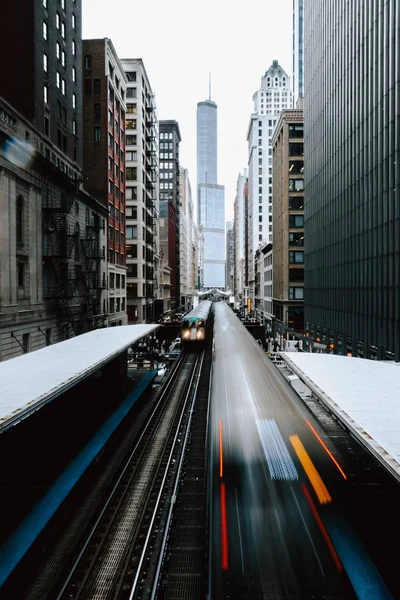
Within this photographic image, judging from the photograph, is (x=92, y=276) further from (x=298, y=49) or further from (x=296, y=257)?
(x=298, y=49)

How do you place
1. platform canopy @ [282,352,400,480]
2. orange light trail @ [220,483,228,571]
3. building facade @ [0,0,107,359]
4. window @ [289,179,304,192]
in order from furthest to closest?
window @ [289,179,304,192]
building facade @ [0,0,107,359]
platform canopy @ [282,352,400,480]
orange light trail @ [220,483,228,571]

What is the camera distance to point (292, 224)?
75812 mm

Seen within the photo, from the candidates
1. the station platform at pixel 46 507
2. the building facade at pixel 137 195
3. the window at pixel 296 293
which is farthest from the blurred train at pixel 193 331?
the station platform at pixel 46 507

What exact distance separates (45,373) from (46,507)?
485cm

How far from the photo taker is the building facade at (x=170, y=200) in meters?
122

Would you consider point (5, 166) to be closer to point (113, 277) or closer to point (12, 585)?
point (12, 585)

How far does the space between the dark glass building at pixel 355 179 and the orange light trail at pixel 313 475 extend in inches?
943

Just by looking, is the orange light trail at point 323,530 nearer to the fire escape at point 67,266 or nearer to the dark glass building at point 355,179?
the dark glass building at point 355,179

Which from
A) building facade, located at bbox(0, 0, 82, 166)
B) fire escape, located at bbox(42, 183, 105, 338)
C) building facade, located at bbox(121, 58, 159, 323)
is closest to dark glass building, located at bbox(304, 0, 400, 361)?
fire escape, located at bbox(42, 183, 105, 338)

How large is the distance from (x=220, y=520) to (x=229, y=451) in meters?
2.47

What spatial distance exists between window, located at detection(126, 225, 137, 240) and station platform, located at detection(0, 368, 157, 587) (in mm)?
53905

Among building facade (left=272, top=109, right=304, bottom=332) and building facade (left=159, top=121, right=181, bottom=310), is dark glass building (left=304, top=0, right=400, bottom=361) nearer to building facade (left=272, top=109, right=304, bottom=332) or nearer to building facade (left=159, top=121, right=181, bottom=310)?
building facade (left=272, top=109, right=304, bottom=332)

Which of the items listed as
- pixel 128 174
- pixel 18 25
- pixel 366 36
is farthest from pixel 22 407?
pixel 128 174

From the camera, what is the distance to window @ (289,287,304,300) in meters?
74.5
